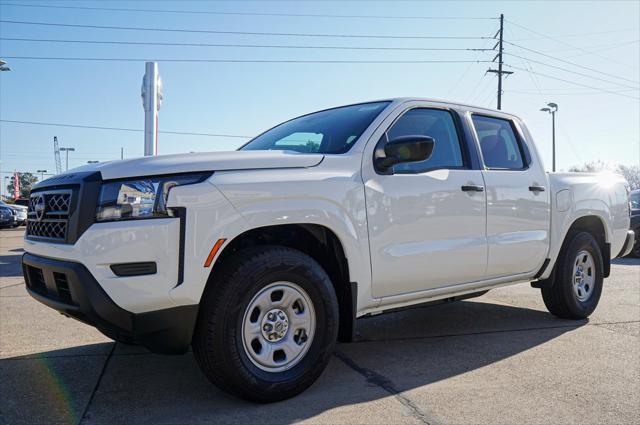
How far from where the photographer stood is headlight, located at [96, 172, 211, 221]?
110 inches

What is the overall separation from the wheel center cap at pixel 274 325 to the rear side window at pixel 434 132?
140 cm

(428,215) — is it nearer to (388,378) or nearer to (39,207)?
(388,378)

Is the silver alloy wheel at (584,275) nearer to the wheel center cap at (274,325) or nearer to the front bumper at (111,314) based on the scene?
the wheel center cap at (274,325)

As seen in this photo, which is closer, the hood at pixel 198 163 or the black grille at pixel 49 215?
the hood at pixel 198 163

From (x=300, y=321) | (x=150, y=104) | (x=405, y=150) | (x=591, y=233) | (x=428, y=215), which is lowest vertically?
(x=300, y=321)

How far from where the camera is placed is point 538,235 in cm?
477

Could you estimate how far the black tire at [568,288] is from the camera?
5172 mm

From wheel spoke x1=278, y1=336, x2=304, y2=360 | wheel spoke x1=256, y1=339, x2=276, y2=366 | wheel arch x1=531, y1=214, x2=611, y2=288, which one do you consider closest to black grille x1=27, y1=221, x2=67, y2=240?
wheel spoke x1=256, y1=339, x2=276, y2=366

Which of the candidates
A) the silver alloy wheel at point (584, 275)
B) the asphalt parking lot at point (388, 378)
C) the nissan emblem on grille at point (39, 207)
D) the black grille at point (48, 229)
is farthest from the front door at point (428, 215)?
the nissan emblem on grille at point (39, 207)

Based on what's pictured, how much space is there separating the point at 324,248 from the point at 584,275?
332 centimetres

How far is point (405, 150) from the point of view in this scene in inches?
138

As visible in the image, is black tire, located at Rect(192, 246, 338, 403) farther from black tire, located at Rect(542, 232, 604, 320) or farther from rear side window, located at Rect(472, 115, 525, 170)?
black tire, located at Rect(542, 232, 604, 320)

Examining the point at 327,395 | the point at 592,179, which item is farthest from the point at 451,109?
the point at 327,395

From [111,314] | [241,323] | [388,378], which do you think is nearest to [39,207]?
[111,314]
